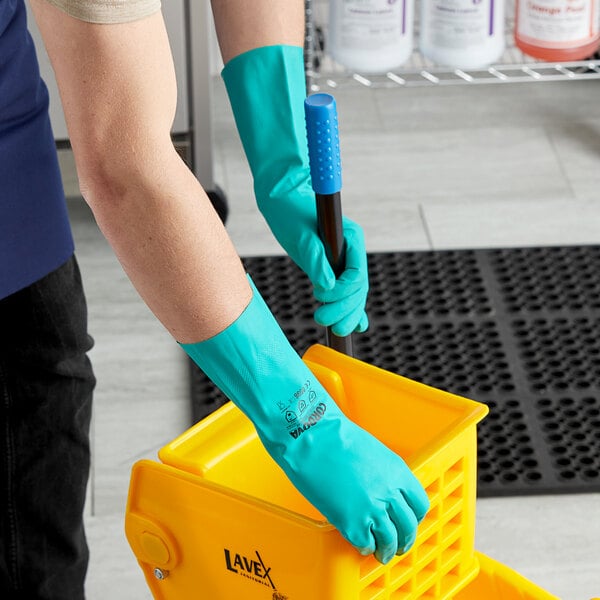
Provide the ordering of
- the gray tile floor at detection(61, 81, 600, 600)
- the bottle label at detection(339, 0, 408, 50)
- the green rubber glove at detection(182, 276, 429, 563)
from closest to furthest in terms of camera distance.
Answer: the green rubber glove at detection(182, 276, 429, 563)
the gray tile floor at detection(61, 81, 600, 600)
the bottle label at detection(339, 0, 408, 50)

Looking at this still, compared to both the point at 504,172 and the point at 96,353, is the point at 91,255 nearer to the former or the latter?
the point at 96,353

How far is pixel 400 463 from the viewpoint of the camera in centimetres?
111

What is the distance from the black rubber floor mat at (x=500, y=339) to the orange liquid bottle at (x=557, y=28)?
0.40 meters

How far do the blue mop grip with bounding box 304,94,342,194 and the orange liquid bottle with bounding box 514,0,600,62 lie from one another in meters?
1.15

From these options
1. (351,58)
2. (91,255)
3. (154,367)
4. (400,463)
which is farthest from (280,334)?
(91,255)

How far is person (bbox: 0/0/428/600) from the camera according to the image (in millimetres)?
1017

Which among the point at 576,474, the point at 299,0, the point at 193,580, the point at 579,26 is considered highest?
the point at 299,0

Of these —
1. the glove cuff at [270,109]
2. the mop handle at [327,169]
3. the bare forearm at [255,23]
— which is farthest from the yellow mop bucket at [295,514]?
the bare forearm at [255,23]

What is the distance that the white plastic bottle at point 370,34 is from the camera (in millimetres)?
2188

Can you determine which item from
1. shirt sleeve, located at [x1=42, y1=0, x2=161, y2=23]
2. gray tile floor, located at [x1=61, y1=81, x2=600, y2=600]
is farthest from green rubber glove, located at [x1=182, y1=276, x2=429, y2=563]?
gray tile floor, located at [x1=61, y1=81, x2=600, y2=600]

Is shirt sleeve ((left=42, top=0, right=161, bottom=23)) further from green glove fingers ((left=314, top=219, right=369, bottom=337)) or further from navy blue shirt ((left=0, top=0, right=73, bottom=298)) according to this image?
green glove fingers ((left=314, top=219, right=369, bottom=337))

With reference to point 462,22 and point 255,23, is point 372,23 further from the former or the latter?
Answer: point 255,23

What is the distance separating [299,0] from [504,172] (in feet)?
4.34

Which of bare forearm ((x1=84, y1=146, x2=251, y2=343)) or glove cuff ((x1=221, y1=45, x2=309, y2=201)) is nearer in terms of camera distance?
bare forearm ((x1=84, y1=146, x2=251, y2=343))
